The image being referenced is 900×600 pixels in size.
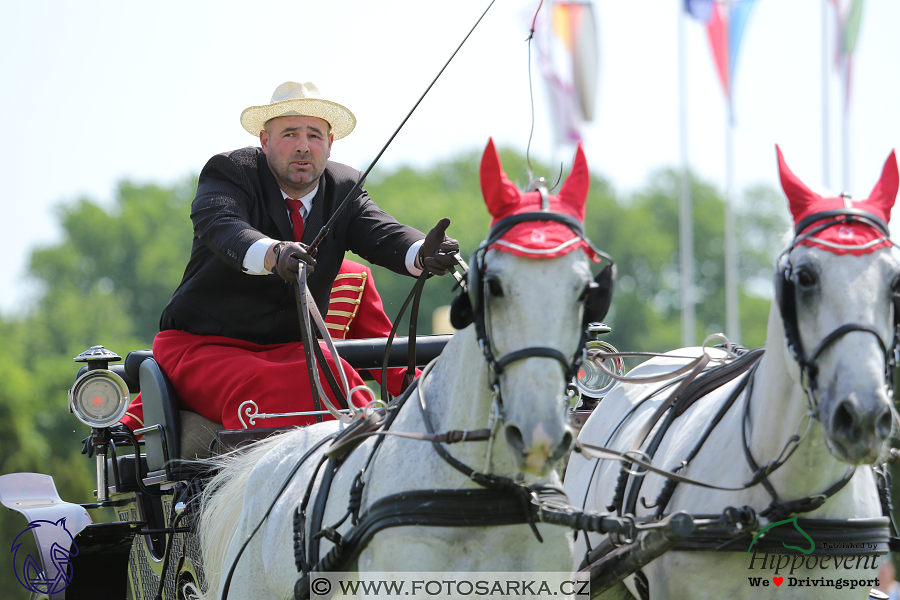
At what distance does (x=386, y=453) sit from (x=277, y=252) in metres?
1.02

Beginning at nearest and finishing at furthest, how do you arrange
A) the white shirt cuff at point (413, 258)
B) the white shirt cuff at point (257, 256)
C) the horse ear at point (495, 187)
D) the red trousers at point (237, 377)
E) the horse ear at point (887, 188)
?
the horse ear at point (495, 187), the horse ear at point (887, 188), the white shirt cuff at point (257, 256), the red trousers at point (237, 377), the white shirt cuff at point (413, 258)

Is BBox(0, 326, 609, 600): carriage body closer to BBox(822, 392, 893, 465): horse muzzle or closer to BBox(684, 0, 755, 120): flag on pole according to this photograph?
BBox(822, 392, 893, 465): horse muzzle

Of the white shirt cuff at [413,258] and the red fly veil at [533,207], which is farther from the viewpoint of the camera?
the white shirt cuff at [413,258]

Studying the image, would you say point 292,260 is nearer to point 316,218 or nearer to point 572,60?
point 316,218

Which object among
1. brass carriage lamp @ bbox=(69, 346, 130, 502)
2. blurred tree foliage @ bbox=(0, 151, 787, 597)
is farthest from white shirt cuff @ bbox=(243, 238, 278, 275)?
blurred tree foliage @ bbox=(0, 151, 787, 597)

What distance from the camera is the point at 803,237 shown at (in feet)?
8.63

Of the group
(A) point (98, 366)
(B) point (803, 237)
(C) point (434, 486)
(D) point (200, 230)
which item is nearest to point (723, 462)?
(B) point (803, 237)

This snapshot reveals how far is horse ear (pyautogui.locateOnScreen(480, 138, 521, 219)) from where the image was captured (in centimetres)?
250

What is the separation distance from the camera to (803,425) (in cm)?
274

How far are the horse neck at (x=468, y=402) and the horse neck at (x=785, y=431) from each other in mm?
825

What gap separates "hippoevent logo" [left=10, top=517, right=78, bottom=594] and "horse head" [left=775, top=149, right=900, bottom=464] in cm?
318

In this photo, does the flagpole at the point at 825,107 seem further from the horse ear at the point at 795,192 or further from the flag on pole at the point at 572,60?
the horse ear at the point at 795,192

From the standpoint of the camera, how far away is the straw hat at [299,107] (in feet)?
14.2

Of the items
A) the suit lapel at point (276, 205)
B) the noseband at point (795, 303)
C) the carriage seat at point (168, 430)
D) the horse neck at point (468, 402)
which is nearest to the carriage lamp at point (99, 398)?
the carriage seat at point (168, 430)
